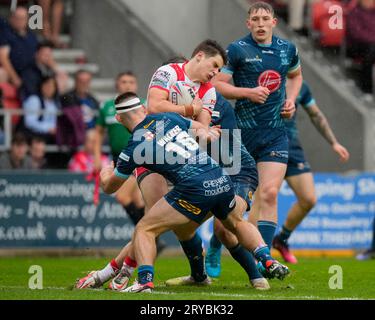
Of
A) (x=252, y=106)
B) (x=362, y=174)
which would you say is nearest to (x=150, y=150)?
(x=252, y=106)

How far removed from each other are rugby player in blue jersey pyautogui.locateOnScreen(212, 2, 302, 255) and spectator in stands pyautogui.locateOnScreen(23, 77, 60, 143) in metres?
6.06

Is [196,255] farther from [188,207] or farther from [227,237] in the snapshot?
[188,207]

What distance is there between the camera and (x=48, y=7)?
19.3m

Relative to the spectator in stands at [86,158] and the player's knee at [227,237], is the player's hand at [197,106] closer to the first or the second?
the player's knee at [227,237]

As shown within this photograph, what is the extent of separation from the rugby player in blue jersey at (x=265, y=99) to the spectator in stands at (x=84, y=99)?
581 centimetres

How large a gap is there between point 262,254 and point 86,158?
768 centimetres

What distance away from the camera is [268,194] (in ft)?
38.6

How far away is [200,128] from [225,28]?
8908mm

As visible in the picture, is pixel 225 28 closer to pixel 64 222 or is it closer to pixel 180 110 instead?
pixel 64 222

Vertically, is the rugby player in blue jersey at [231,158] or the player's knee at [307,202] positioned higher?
the rugby player in blue jersey at [231,158]

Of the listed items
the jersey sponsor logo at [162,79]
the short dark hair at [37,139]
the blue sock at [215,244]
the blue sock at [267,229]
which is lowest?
the blue sock at [215,244]

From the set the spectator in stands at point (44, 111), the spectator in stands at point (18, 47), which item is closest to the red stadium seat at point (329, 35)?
the spectator in stands at point (44, 111)

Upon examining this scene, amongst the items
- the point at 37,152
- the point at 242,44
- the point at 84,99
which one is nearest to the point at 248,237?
the point at 242,44

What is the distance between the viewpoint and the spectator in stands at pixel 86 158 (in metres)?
17.2
